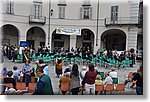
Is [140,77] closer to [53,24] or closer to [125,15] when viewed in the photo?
[125,15]

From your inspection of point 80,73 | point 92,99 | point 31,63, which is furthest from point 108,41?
point 31,63

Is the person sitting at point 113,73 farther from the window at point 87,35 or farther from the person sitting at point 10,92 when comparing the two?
the person sitting at point 10,92

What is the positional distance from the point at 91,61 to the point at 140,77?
1503mm

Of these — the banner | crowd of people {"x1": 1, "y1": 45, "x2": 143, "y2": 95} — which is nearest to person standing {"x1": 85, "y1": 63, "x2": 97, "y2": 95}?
crowd of people {"x1": 1, "y1": 45, "x2": 143, "y2": 95}

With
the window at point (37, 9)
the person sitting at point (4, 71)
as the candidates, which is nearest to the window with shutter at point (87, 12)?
the window at point (37, 9)

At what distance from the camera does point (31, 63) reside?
24.4 ft

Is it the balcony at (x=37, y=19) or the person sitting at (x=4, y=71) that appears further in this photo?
the balcony at (x=37, y=19)

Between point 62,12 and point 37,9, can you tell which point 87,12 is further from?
point 37,9

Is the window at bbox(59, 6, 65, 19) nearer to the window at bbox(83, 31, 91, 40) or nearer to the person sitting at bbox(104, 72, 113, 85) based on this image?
the window at bbox(83, 31, 91, 40)

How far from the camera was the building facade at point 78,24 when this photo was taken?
7.26 m

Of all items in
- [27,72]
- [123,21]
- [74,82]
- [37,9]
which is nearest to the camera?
[74,82]

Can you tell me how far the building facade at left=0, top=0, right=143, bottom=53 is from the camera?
23.8 feet

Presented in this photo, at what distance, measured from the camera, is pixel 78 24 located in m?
7.47

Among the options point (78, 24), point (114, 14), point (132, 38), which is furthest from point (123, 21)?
point (78, 24)
